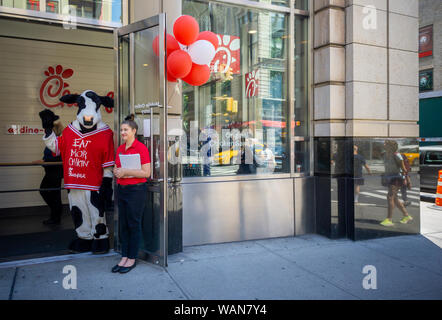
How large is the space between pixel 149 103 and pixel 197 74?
75 centimetres

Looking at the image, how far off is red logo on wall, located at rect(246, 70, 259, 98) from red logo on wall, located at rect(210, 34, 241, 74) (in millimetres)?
229

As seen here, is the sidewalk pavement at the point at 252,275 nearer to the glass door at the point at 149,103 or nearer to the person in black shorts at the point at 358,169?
the glass door at the point at 149,103

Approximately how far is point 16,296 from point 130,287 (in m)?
1.10

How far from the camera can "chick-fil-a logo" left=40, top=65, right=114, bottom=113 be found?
8.58 meters

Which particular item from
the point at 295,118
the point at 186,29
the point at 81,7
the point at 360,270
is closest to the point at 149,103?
the point at 186,29

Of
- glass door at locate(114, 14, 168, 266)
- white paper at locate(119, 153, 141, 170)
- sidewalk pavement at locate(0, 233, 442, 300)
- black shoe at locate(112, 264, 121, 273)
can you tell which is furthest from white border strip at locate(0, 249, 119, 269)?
white paper at locate(119, 153, 141, 170)

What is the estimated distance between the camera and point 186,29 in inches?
180

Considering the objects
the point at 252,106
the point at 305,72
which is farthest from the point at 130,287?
the point at 305,72

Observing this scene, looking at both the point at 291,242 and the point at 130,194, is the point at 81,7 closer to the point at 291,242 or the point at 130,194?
the point at 130,194

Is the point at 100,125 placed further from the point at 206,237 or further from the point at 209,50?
the point at 206,237

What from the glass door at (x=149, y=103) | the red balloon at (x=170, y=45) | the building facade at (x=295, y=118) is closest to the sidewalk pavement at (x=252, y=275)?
the glass door at (x=149, y=103)

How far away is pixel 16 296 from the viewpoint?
3.67 metres

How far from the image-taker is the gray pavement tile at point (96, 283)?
3742 millimetres
